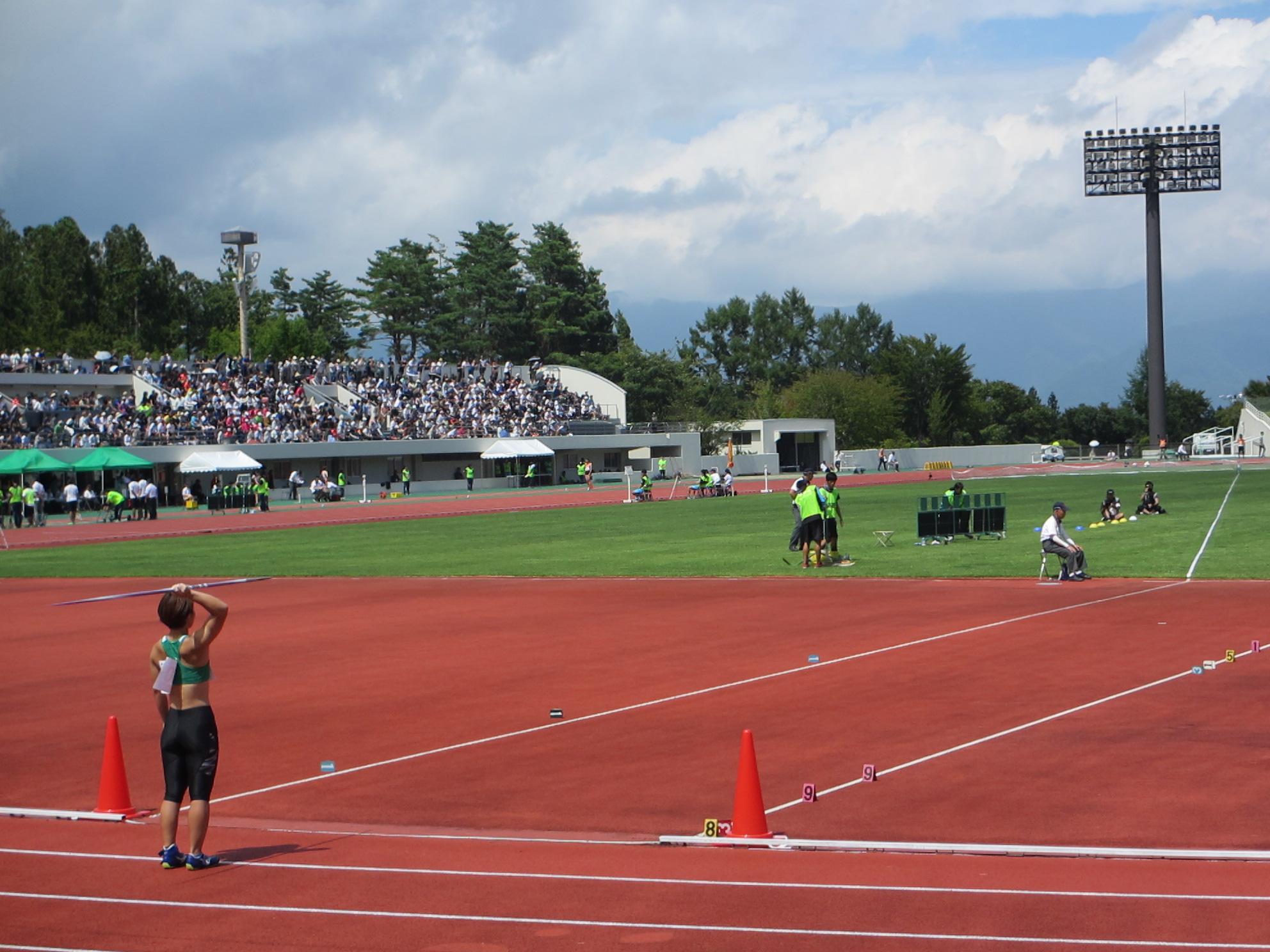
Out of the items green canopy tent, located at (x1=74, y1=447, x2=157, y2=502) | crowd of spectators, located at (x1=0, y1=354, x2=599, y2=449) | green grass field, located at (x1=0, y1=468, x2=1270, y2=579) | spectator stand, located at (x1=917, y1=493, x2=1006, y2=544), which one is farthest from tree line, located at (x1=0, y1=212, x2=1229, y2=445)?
spectator stand, located at (x1=917, y1=493, x2=1006, y2=544)

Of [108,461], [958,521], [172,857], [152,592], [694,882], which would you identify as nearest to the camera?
[694,882]

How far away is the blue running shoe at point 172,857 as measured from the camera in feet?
27.3

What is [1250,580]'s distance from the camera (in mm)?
22438

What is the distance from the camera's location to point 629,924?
7.10m

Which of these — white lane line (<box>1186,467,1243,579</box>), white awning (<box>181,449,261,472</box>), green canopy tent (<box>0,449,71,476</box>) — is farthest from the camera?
white awning (<box>181,449,261,472</box>)

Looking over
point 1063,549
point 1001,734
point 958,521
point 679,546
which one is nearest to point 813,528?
point 1063,549

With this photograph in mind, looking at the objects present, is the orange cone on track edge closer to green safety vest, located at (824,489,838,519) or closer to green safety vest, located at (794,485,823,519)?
green safety vest, located at (794,485,823,519)

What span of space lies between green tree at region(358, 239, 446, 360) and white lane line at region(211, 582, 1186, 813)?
11303 cm

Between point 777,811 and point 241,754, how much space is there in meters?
5.31

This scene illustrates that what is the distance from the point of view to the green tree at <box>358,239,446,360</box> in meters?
131

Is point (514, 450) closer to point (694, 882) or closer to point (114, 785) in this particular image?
point (114, 785)

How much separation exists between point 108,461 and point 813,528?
45228 millimetres

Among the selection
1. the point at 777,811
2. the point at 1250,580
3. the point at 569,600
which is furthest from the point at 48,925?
the point at 1250,580

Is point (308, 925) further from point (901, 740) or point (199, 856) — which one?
point (901, 740)
